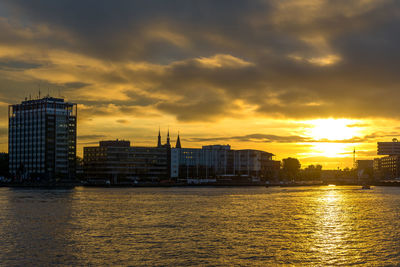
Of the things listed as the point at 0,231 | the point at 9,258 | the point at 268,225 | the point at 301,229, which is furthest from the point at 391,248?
the point at 0,231

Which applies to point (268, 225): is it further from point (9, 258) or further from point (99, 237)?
point (9, 258)

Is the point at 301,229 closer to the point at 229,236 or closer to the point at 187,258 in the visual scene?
the point at 229,236

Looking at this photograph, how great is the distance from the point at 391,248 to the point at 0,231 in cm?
4780

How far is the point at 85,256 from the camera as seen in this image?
161 ft

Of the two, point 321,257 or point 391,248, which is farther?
point 391,248

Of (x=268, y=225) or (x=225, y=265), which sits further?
(x=268, y=225)

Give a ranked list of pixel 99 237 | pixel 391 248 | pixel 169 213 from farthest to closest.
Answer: pixel 169 213, pixel 99 237, pixel 391 248

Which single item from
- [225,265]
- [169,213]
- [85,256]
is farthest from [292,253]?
[169,213]

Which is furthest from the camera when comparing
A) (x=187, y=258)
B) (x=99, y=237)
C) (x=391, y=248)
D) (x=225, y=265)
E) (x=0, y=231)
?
(x=0, y=231)

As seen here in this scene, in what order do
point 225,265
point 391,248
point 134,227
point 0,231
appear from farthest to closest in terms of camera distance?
point 134,227 < point 0,231 < point 391,248 < point 225,265

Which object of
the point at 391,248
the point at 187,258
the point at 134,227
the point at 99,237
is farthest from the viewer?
the point at 134,227

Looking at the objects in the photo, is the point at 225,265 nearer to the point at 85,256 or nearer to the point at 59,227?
the point at 85,256

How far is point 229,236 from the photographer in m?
62.7

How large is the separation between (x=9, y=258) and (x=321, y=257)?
2954 cm
